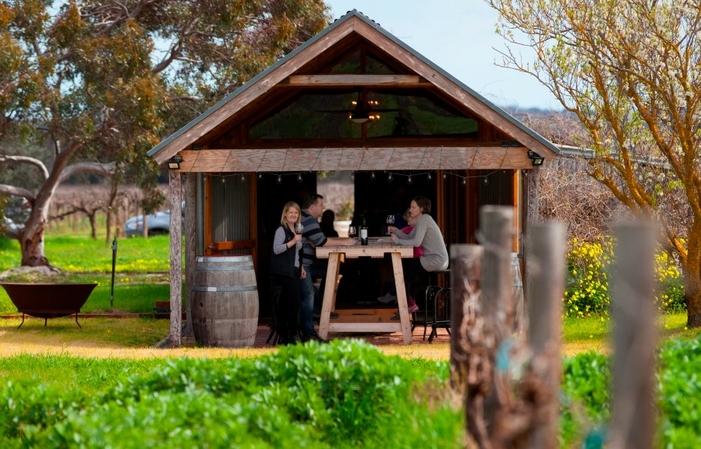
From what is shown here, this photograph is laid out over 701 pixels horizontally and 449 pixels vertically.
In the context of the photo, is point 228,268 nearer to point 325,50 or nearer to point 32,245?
point 325,50

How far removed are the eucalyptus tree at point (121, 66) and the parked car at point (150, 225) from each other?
599 inches

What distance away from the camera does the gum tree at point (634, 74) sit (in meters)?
12.6

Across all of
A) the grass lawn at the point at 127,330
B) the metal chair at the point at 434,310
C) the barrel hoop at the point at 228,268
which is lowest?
the grass lawn at the point at 127,330

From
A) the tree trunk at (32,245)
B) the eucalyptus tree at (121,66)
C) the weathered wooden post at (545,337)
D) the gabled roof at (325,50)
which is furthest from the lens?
the tree trunk at (32,245)

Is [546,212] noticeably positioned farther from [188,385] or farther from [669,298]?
[188,385]

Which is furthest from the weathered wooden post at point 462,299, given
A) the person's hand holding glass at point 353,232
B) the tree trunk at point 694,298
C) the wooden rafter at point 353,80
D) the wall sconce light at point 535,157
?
the tree trunk at point 694,298

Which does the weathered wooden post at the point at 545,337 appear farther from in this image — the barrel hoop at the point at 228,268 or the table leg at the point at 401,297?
the barrel hoop at the point at 228,268

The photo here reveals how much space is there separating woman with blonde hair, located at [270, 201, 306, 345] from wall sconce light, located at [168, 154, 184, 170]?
1287 mm

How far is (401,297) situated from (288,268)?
1.34 meters

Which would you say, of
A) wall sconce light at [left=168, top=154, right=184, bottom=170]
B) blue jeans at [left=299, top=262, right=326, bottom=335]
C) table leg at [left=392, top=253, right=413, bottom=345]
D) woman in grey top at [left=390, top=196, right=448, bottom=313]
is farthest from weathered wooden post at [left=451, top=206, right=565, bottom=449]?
wall sconce light at [left=168, top=154, right=184, bottom=170]

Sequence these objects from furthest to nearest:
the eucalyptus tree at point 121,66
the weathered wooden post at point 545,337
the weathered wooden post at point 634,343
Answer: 1. the eucalyptus tree at point 121,66
2. the weathered wooden post at point 545,337
3. the weathered wooden post at point 634,343

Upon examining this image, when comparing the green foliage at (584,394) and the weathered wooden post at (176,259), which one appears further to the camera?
the weathered wooden post at (176,259)

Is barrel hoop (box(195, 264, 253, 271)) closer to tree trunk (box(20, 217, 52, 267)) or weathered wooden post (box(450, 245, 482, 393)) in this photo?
weathered wooden post (box(450, 245, 482, 393))

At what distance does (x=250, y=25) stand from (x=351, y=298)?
916 cm
